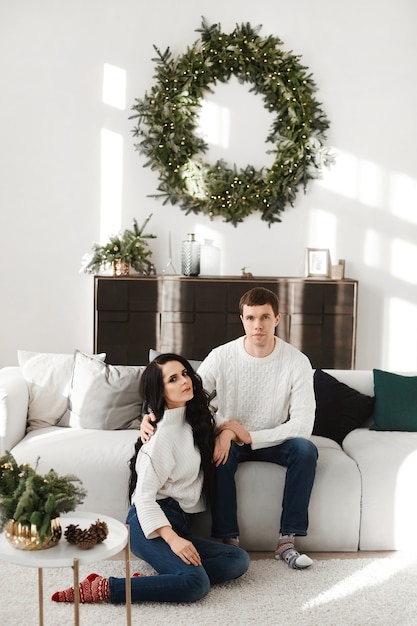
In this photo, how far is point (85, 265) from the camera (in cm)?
587

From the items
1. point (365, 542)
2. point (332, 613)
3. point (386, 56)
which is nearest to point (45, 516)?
point (332, 613)

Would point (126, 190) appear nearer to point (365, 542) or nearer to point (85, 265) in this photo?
point (85, 265)

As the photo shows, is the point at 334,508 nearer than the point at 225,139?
Yes

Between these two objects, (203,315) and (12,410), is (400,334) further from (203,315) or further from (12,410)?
(12,410)

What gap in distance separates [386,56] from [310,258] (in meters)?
1.58

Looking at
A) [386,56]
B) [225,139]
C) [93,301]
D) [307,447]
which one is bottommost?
[307,447]

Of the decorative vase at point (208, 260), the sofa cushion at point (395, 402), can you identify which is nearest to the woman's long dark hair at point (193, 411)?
the sofa cushion at point (395, 402)

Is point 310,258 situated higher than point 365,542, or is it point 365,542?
point 310,258

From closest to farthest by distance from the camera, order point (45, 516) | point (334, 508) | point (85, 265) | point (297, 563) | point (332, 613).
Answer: point (45, 516) < point (332, 613) < point (297, 563) < point (334, 508) < point (85, 265)

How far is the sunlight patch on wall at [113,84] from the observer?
19.5 feet

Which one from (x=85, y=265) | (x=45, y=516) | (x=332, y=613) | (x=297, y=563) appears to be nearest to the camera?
(x=45, y=516)

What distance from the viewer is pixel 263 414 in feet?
11.6

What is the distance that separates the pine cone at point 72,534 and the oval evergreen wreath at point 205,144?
3.93 meters

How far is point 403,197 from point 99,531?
14.6 feet
